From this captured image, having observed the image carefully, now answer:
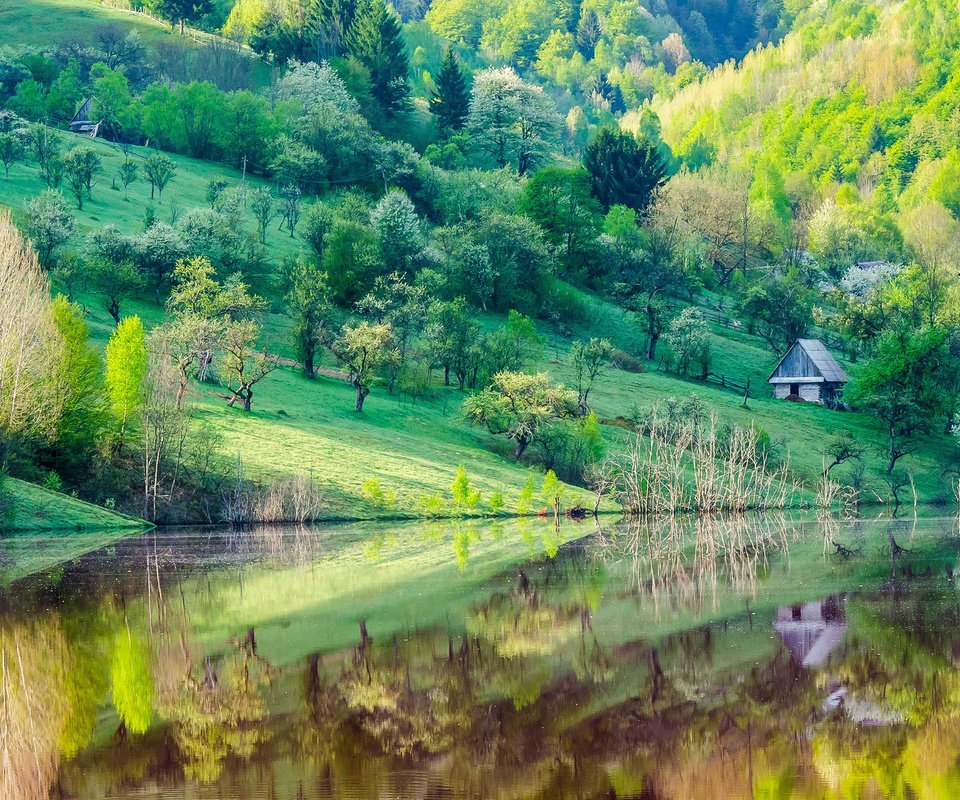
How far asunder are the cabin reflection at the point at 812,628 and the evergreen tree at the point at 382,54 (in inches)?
4767

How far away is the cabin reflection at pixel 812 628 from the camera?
2155 centimetres

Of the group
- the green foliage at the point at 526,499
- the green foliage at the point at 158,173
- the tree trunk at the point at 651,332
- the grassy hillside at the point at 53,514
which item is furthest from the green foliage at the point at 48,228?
the tree trunk at the point at 651,332

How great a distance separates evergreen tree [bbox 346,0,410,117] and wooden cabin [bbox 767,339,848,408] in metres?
66.1

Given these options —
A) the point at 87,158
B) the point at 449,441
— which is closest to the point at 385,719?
the point at 449,441

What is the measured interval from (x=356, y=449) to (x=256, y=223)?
44140mm

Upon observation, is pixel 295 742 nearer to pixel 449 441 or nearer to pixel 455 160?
pixel 449 441

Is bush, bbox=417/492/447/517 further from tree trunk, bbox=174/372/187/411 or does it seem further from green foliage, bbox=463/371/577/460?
tree trunk, bbox=174/372/187/411

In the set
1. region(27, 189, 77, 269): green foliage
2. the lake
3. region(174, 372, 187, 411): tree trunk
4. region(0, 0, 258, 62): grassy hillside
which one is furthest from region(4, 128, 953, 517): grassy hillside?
region(0, 0, 258, 62): grassy hillside

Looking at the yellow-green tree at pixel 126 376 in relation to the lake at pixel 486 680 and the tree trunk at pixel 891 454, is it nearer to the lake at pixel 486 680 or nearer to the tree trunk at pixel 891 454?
the lake at pixel 486 680

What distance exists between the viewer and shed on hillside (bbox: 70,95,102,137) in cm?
11725

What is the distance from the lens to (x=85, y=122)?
11906 centimetres

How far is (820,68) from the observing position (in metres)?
183

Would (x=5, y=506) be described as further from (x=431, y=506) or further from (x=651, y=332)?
(x=651, y=332)

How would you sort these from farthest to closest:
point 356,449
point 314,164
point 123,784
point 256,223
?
point 314,164 → point 256,223 → point 356,449 → point 123,784
